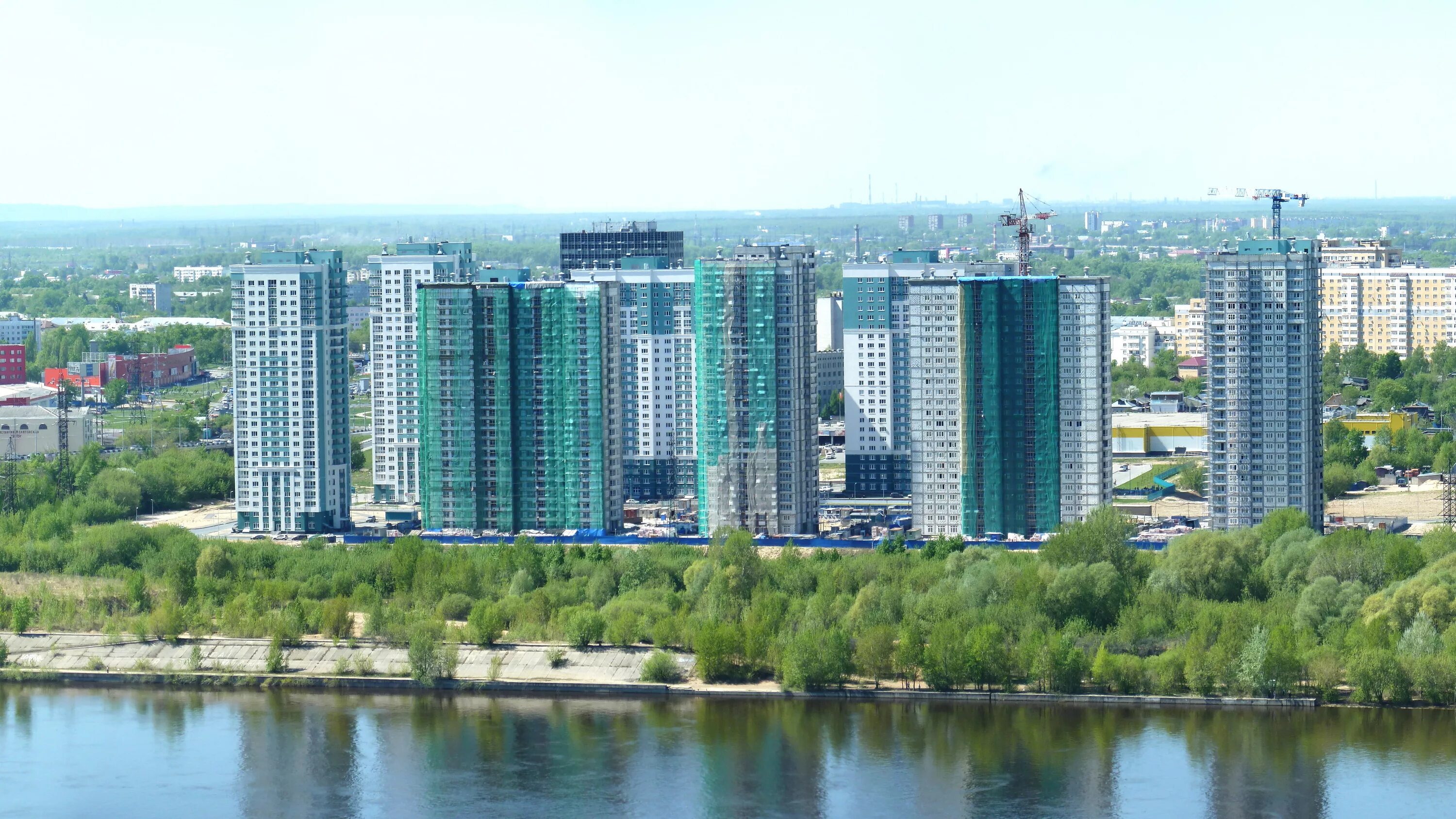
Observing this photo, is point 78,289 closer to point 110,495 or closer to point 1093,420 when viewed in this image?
point 110,495

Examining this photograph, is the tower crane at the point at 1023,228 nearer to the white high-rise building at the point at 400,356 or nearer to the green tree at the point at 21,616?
the white high-rise building at the point at 400,356

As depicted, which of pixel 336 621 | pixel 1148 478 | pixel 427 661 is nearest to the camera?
pixel 427 661

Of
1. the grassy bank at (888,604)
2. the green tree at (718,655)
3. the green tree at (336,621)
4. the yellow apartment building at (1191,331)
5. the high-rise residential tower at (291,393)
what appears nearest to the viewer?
the grassy bank at (888,604)

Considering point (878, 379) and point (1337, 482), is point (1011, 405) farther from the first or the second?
point (1337, 482)

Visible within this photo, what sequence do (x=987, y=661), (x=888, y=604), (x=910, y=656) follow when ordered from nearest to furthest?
(x=987, y=661) < (x=910, y=656) < (x=888, y=604)

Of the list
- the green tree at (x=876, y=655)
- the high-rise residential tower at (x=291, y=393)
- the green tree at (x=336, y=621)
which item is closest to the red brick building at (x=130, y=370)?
the high-rise residential tower at (x=291, y=393)

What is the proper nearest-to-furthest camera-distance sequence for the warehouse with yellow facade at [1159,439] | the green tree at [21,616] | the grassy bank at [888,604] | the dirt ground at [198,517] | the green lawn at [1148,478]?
the grassy bank at [888,604] < the green tree at [21,616] < the dirt ground at [198,517] < the green lawn at [1148,478] < the warehouse with yellow facade at [1159,439]

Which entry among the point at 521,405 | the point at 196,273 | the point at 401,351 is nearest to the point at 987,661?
the point at 521,405
